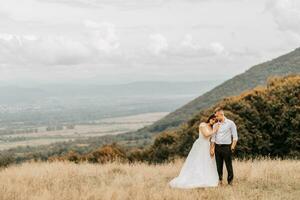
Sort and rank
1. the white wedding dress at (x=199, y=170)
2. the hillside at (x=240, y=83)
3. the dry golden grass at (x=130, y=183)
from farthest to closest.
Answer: the hillside at (x=240, y=83) → the white wedding dress at (x=199, y=170) → the dry golden grass at (x=130, y=183)

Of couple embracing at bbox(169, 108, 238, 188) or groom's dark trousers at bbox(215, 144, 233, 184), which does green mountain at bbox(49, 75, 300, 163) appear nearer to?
couple embracing at bbox(169, 108, 238, 188)

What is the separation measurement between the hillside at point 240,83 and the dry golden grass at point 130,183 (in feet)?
335

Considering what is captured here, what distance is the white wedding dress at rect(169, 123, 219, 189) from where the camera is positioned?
Result: 1369 cm

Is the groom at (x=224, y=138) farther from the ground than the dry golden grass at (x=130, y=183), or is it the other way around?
the groom at (x=224, y=138)

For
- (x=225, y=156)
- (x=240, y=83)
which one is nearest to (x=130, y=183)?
(x=225, y=156)

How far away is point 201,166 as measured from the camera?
1398 centimetres

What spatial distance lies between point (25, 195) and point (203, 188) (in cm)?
479

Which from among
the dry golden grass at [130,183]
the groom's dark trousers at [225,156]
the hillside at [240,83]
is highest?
the hillside at [240,83]

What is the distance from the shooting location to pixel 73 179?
15.3 metres

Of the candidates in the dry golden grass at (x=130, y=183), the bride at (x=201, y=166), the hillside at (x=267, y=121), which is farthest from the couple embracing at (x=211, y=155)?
the hillside at (x=267, y=121)

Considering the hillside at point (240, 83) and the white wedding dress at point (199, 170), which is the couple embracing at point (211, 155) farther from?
the hillside at point (240, 83)

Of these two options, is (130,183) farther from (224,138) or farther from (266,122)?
(266,122)

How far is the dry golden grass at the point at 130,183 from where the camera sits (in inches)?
472

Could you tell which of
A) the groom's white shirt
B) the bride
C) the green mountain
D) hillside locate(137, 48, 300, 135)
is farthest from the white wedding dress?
hillside locate(137, 48, 300, 135)
